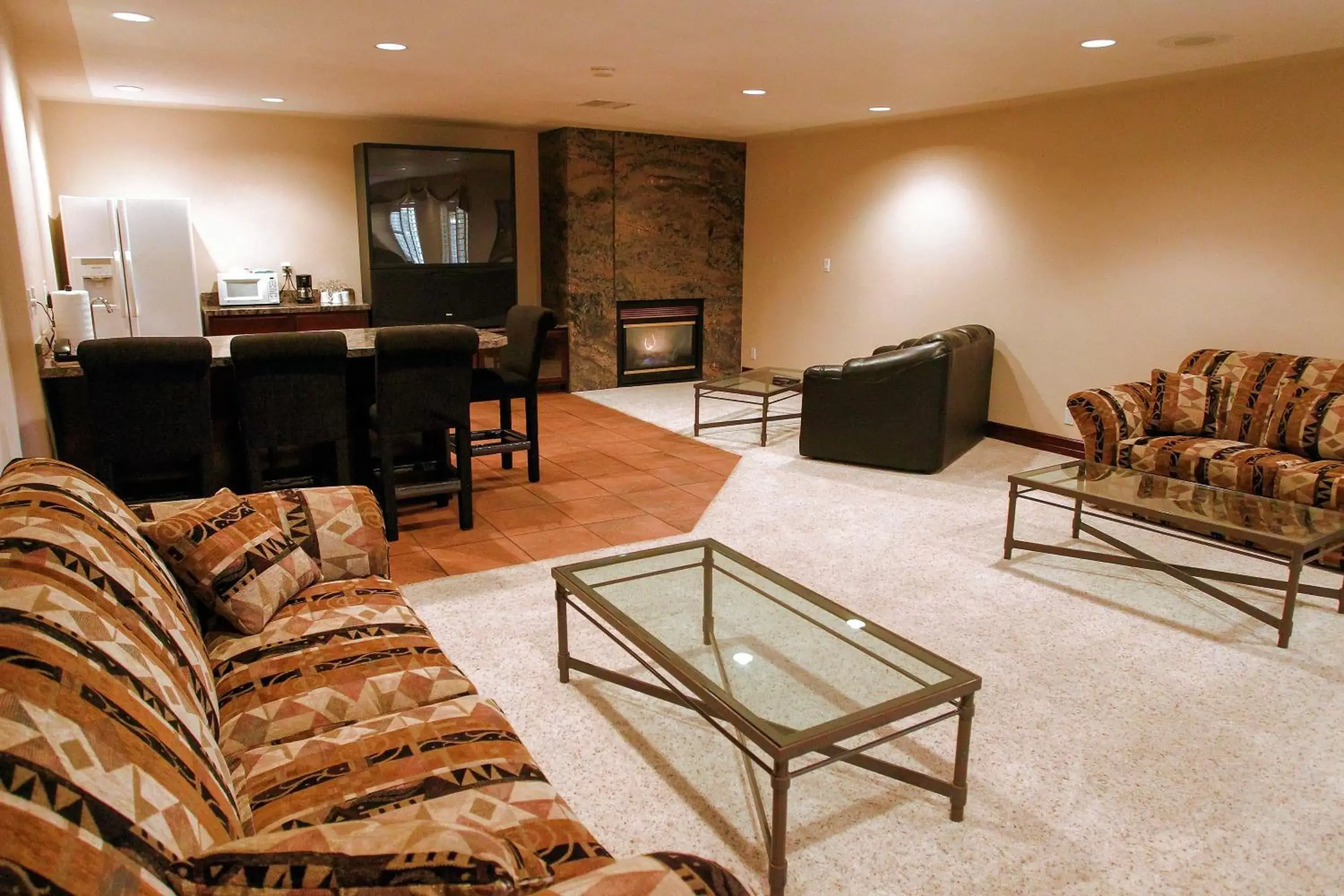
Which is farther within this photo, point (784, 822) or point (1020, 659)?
point (1020, 659)

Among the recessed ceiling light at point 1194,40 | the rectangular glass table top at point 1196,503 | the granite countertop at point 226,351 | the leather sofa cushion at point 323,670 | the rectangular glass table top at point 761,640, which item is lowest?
the rectangular glass table top at point 761,640

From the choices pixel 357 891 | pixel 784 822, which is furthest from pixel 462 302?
pixel 357 891

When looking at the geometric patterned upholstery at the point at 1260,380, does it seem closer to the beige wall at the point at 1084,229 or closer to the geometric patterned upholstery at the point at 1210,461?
the geometric patterned upholstery at the point at 1210,461

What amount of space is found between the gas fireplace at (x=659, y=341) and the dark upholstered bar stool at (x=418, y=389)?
4.23 meters

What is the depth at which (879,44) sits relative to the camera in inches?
160

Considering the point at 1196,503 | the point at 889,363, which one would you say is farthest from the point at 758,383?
the point at 1196,503

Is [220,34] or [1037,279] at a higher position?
[220,34]

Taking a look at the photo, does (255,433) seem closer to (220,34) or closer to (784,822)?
(220,34)

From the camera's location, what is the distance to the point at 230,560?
7.07 ft

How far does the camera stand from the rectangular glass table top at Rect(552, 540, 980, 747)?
2.00 meters

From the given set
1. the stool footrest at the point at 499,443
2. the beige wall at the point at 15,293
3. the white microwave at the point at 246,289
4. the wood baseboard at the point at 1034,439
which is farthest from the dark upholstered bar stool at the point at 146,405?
the wood baseboard at the point at 1034,439

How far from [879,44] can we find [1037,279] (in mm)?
2501

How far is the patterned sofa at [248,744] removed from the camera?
89 centimetres

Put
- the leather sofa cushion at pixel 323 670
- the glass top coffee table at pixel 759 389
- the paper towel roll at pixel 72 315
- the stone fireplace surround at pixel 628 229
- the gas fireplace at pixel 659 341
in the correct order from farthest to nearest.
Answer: the gas fireplace at pixel 659 341, the stone fireplace surround at pixel 628 229, the glass top coffee table at pixel 759 389, the paper towel roll at pixel 72 315, the leather sofa cushion at pixel 323 670
